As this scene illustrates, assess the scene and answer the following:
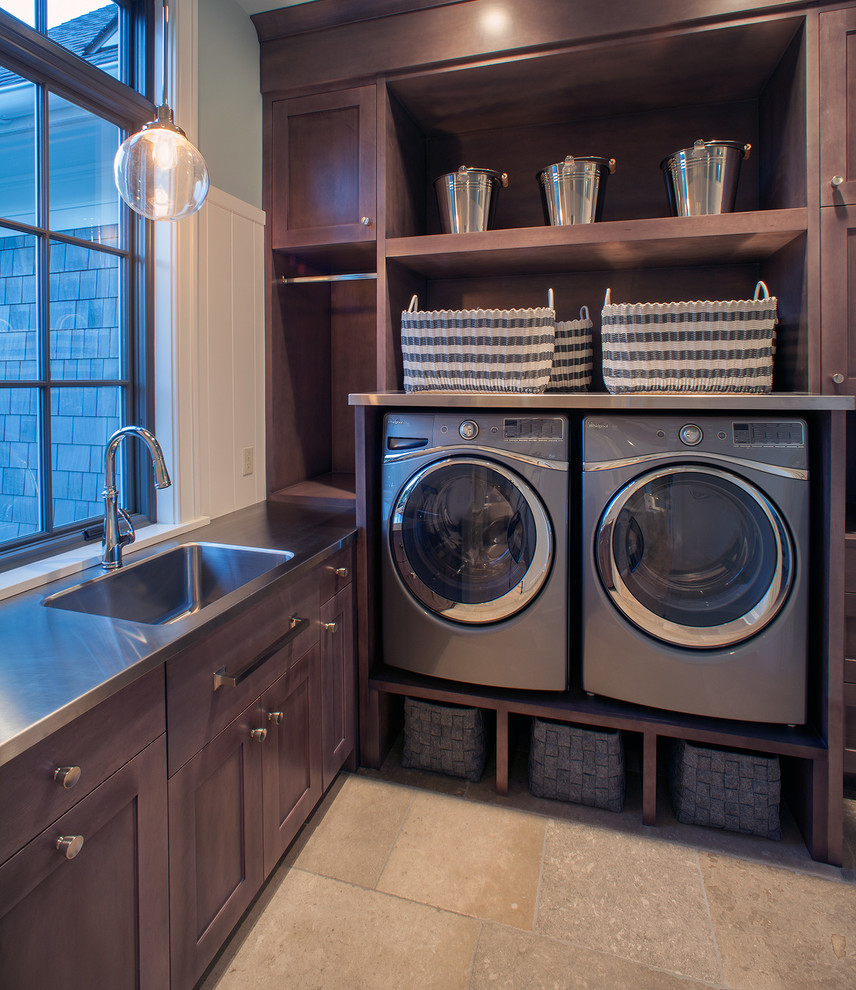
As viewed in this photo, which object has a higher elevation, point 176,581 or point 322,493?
point 322,493

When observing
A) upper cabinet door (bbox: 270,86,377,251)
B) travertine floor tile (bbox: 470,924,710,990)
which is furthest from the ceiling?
travertine floor tile (bbox: 470,924,710,990)

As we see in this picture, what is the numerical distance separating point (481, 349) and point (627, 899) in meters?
1.60

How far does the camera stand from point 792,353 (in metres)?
2.02

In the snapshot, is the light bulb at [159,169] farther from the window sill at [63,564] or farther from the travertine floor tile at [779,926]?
the travertine floor tile at [779,926]

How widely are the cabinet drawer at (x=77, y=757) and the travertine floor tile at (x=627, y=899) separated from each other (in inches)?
43.8

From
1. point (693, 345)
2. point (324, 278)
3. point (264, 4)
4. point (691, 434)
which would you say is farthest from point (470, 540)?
point (264, 4)

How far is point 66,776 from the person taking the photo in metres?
0.87

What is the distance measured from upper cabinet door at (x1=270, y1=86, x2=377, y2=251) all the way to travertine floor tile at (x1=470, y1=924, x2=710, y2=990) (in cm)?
220

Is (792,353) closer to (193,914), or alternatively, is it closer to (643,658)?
(643,658)

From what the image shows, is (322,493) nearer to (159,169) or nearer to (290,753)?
(290,753)

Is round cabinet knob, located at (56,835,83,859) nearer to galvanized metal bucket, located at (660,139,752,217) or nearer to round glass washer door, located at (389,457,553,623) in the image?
round glass washer door, located at (389,457,553,623)

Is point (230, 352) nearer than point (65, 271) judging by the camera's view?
No

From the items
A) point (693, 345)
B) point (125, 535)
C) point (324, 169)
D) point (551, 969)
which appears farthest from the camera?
point (324, 169)

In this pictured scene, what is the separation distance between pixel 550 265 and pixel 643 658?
4.74ft
